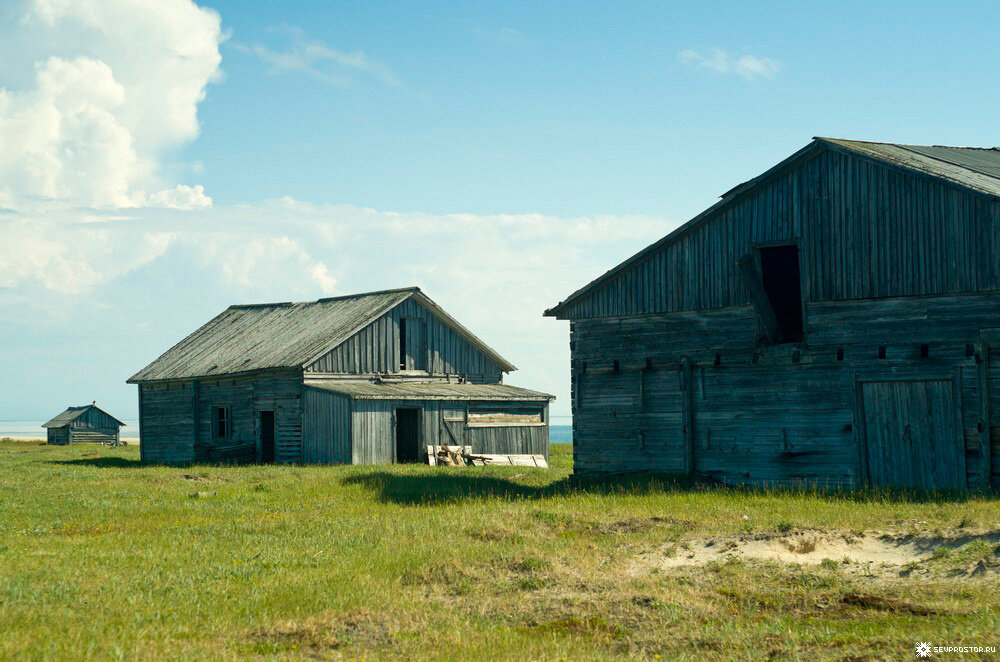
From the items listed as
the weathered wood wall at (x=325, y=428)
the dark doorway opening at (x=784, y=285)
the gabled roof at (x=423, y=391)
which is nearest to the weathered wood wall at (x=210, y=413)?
the weathered wood wall at (x=325, y=428)

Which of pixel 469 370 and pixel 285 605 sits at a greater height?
pixel 469 370

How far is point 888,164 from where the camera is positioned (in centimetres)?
2125

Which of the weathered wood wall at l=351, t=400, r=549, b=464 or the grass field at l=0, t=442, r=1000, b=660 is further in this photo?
the weathered wood wall at l=351, t=400, r=549, b=464

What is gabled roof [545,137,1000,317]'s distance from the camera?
68.6 feet

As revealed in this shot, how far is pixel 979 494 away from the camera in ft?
63.4

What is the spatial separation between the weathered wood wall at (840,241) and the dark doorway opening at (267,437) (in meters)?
18.4

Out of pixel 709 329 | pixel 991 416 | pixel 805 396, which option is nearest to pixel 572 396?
pixel 709 329

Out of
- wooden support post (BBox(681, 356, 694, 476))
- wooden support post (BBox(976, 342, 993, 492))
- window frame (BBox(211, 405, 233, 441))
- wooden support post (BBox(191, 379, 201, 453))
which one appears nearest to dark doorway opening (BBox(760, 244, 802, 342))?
wooden support post (BBox(681, 356, 694, 476))

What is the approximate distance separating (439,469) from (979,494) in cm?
1770

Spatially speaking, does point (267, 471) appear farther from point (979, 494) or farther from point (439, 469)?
point (979, 494)

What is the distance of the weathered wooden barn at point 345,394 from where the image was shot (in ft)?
120

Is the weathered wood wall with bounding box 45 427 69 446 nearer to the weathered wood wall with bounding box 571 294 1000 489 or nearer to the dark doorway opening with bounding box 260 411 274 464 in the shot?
the dark doorway opening with bounding box 260 411 274 464

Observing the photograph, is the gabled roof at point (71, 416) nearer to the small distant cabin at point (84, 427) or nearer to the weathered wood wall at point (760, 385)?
the small distant cabin at point (84, 427)

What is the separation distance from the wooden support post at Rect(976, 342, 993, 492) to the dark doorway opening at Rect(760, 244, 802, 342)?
17.2ft
